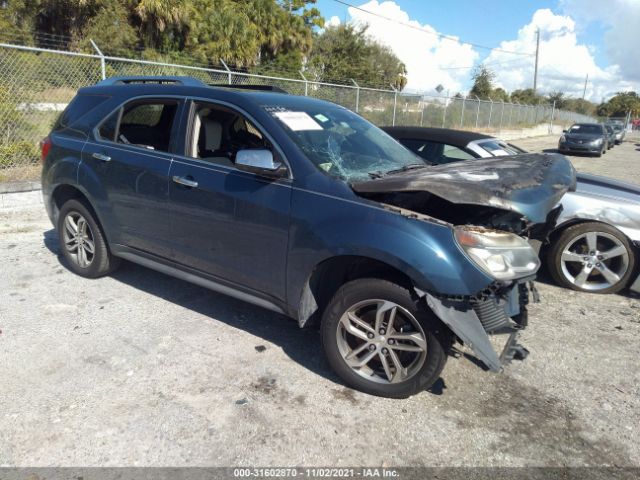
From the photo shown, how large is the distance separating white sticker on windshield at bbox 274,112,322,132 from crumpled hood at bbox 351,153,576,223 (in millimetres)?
738

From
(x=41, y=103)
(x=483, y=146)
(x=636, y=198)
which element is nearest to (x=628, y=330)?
(x=636, y=198)

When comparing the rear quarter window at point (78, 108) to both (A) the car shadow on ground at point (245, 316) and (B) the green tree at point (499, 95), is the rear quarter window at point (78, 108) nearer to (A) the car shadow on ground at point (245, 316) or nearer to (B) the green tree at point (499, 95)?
(A) the car shadow on ground at point (245, 316)

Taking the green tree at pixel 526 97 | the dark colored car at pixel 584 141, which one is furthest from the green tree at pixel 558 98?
the dark colored car at pixel 584 141

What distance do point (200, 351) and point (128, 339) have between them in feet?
1.96

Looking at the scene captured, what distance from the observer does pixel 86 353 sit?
353cm

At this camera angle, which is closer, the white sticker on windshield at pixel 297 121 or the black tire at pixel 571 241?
the white sticker on windshield at pixel 297 121

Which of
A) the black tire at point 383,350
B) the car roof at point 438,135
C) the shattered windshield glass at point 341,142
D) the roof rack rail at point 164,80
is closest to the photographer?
the black tire at point 383,350

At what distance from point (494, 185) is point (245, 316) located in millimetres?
2320

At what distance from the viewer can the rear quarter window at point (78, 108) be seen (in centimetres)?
464

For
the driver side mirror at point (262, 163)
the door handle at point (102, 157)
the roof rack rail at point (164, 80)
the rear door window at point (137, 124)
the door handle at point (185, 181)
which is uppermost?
the roof rack rail at point (164, 80)

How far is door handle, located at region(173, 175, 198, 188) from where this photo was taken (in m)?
3.70

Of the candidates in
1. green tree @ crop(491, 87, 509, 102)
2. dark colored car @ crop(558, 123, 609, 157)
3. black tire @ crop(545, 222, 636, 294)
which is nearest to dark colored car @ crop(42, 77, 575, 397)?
black tire @ crop(545, 222, 636, 294)

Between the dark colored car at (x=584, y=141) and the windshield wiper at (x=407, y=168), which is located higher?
the dark colored car at (x=584, y=141)

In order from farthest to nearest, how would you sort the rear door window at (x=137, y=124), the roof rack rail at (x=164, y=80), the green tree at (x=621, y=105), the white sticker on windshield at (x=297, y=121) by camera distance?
the green tree at (x=621, y=105)
the roof rack rail at (x=164, y=80)
the rear door window at (x=137, y=124)
the white sticker on windshield at (x=297, y=121)
